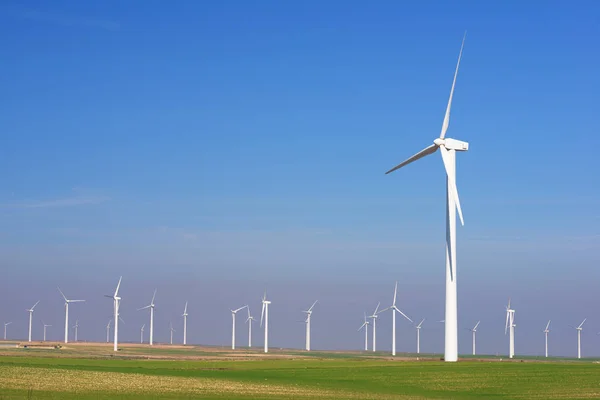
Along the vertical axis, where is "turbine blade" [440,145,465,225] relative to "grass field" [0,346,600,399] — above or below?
above

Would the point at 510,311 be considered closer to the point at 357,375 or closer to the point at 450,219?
the point at 450,219

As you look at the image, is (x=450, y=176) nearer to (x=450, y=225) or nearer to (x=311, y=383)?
(x=450, y=225)

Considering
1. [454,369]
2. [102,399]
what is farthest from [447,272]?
[102,399]

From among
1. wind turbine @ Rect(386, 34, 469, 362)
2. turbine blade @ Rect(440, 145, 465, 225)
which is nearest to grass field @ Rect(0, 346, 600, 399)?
wind turbine @ Rect(386, 34, 469, 362)

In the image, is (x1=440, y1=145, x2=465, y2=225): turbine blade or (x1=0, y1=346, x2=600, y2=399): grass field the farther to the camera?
(x1=440, y1=145, x2=465, y2=225): turbine blade

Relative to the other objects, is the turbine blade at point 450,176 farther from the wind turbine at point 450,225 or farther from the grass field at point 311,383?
the grass field at point 311,383

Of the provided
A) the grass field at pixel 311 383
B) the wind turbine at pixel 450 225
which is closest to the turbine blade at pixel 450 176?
the wind turbine at pixel 450 225

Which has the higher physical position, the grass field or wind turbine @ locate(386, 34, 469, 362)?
wind turbine @ locate(386, 34, 469, 362)

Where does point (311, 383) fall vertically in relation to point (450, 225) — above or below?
below

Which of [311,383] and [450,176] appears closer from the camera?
[311,383]

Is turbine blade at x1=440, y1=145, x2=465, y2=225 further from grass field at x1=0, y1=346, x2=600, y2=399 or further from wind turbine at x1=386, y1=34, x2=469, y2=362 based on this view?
grass field at x1=0, y1=346, x2=600, y2=399

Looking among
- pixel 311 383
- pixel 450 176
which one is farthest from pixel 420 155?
pixel 311 383

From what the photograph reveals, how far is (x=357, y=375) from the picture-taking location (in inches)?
3108

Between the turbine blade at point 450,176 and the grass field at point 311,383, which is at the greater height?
Result: the turbine blade at point 450,176
